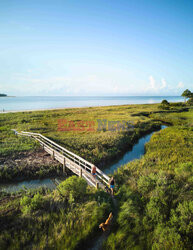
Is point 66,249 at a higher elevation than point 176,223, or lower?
lower

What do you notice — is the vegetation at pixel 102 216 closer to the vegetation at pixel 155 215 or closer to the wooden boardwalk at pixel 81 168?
the vegetation at pixel 155 215

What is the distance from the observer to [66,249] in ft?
18.5

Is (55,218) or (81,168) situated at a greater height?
(81,168)

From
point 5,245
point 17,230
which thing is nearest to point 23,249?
point 5,245

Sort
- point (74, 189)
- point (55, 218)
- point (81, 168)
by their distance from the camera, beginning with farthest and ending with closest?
point (81, 168) → point (74, 189) → point (55, 218)

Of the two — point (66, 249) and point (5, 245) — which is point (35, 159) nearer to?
point (5, 245)

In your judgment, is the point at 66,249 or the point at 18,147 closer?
the point at 66,249

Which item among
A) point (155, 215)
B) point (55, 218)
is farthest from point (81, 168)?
point (155, 215)

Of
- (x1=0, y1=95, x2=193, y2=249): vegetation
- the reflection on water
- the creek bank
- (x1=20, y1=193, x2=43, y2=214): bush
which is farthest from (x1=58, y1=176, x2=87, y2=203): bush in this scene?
the reflection on water

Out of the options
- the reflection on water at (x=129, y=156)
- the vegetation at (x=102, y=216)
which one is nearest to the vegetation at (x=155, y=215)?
the vegetation at (x=102, y=216)

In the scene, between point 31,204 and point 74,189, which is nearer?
point 31,204

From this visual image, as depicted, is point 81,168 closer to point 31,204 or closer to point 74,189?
point 74,189

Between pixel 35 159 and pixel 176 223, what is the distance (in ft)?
47.7

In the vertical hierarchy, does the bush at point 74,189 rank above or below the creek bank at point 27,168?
above
